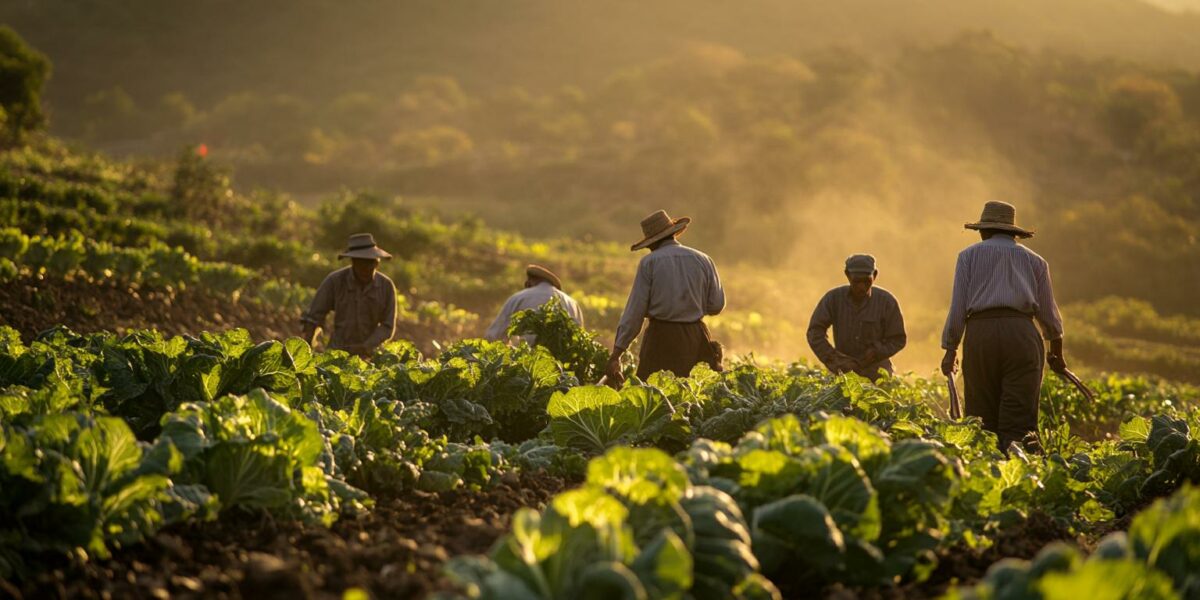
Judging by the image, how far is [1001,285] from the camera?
7.26 m

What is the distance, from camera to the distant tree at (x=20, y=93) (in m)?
27.4

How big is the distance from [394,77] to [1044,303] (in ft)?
324

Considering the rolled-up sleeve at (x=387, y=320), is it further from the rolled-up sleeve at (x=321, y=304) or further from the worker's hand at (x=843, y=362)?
the worker's hand at (x=843, y=362)

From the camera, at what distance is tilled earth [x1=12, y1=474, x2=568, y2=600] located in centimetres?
312

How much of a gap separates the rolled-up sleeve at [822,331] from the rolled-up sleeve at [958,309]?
1.34 m

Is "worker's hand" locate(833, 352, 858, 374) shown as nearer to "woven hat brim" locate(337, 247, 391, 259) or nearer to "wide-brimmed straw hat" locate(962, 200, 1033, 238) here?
"wide-brimmed straw hat" locate(962, 200, 1033, 238)

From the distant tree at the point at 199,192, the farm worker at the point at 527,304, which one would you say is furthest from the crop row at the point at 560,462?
the distant tree at the point at 199,192

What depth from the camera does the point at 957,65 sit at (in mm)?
65875

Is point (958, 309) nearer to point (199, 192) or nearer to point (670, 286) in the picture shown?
point (670, 286)

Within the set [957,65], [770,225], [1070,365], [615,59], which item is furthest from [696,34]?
[1070,365]

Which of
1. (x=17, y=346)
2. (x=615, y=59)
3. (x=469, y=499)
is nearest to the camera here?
(x=469, y=499)

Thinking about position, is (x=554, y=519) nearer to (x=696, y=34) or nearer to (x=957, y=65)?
(x=957, y=65)

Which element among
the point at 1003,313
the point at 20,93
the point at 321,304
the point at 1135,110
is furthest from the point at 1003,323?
the point at 1135,110

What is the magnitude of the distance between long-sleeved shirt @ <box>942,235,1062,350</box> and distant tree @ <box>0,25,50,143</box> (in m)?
24.9
